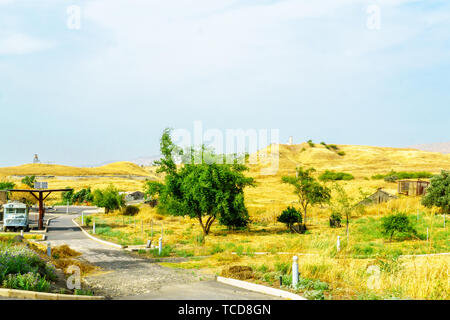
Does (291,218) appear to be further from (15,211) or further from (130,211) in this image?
(130,211)

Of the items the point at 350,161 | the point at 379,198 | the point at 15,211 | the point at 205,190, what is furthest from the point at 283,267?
the point at 350,161

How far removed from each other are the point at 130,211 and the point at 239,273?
134 feet

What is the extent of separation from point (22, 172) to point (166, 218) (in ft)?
403

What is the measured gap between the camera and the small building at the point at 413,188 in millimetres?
48781

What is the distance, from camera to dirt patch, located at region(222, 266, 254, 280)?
12.9 m

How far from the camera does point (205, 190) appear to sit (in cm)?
2955

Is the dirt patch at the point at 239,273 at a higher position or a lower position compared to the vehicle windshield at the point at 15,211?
higher

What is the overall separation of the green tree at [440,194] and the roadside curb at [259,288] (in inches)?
→ 1093

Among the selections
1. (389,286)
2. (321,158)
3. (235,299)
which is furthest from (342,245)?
(321,158)

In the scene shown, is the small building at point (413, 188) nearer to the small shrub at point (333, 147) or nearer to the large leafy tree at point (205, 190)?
the large leafy tree at point (205, 190)

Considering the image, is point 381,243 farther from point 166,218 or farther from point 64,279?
point 166,218

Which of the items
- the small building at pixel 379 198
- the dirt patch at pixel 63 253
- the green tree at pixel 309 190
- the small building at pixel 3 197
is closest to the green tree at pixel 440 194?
the small building at pixel 379 198
